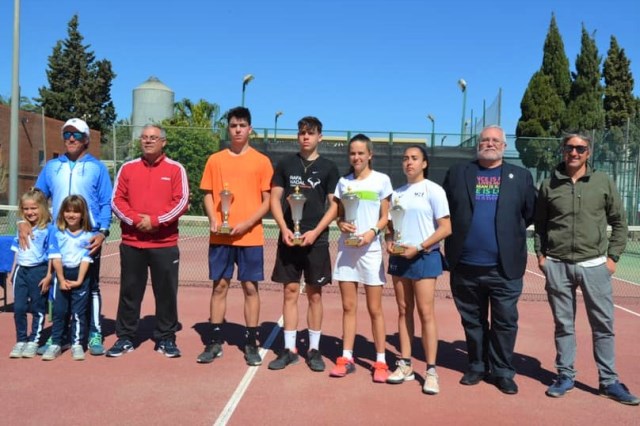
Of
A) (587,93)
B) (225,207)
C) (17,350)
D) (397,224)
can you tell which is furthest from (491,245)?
(587,93)

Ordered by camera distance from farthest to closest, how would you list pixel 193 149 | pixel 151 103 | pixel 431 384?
pixel 151 103
pixel 193 149
pixel 431 384

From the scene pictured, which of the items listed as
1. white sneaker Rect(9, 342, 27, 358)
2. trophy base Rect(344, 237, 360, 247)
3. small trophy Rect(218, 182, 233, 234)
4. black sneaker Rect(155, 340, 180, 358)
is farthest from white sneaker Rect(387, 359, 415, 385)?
white sneaker Rect(9, 342, 27, 358)

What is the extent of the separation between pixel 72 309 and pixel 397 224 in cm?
293

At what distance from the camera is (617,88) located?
32000 mm

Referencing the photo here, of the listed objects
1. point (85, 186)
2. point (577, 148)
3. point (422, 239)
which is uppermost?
point (577, 148)

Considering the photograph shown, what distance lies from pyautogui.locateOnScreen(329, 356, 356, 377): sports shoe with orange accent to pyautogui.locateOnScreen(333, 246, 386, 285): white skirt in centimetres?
66

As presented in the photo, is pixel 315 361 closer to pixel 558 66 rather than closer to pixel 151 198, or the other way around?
pixel 151 198

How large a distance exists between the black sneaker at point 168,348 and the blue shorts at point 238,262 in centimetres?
77

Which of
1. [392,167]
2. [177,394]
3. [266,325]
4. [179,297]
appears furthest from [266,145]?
[177,394]

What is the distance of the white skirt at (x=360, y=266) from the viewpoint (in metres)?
4.52

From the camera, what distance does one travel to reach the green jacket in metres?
4.28

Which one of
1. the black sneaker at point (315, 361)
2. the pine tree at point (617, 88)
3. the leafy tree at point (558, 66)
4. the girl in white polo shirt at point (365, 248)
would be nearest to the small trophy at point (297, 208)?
the girl in white polo shirt at point (365, 248)

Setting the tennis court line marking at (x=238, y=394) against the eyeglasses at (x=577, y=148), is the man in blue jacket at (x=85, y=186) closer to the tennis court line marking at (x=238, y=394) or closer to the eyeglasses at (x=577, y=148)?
the tennis court line marking at (x=238, y=394)

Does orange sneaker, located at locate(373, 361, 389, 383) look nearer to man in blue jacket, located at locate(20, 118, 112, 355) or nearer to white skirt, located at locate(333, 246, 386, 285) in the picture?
white skirt, located at locate(333, 246, 386, 285)
